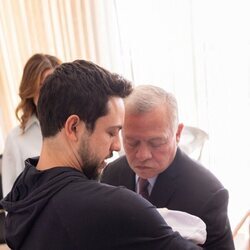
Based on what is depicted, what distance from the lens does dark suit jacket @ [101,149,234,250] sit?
102 cm

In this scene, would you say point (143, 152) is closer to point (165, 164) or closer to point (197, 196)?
point (165, 164)

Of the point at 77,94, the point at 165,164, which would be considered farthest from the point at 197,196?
the point at 77,94

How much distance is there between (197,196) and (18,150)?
4.10 ft

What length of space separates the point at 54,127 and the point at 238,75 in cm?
157

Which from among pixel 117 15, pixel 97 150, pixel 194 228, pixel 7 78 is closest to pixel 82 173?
pixel 97 150

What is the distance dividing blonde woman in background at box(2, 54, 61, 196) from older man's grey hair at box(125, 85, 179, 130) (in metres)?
0.95

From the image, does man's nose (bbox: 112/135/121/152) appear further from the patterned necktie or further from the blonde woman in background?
the blonde woman in background

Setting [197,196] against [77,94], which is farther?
[197,196]

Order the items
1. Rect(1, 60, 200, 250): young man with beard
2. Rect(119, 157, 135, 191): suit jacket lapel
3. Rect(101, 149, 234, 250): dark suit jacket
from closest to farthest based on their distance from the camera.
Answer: Rect(1, 60, 200, 250): young man with beard < Rect(101, 149, 234, 250): dark suit jacket < Rect(119, 157, 135, 191): suit jacket lapel

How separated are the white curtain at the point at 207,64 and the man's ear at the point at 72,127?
1549 millimetres

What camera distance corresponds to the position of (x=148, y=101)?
3.69 ft

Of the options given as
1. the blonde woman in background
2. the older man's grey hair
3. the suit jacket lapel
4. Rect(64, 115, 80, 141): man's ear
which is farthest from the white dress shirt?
Rect(64, 115, 80, 141): man's ear

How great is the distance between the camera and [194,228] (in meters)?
0.84

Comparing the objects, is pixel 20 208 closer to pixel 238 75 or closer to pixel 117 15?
pixel 238 75
